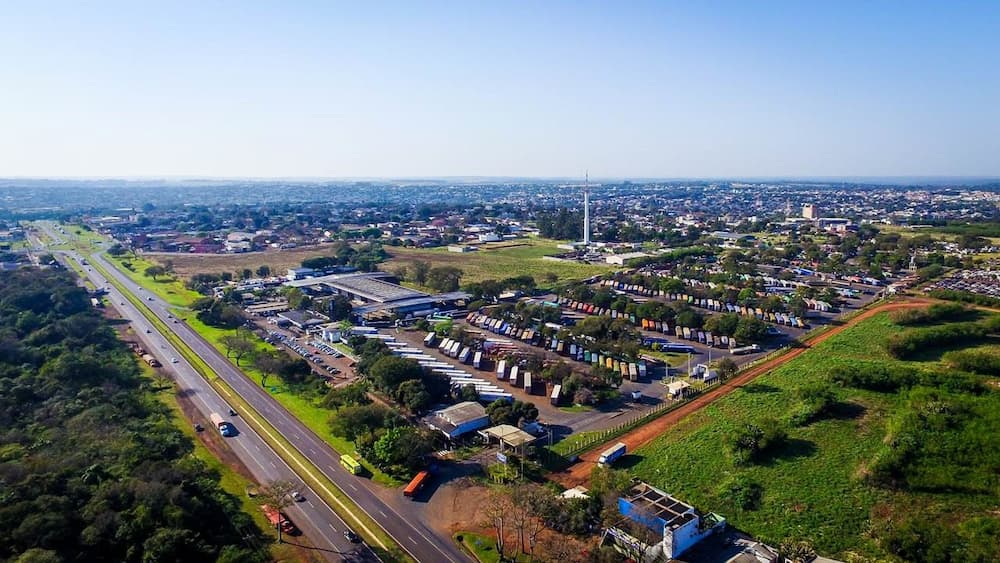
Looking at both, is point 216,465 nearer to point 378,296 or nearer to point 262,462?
point 262,462

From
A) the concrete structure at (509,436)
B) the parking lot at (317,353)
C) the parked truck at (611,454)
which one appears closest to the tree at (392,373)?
the parking lot at (317,353)

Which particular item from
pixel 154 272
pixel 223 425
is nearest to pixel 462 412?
pixel 223 425

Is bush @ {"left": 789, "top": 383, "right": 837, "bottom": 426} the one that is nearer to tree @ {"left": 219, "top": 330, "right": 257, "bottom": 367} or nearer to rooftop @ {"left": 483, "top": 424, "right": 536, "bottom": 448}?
rooftop @ {"left": 483, "top": 424, "right": 536, "bottom": 448}

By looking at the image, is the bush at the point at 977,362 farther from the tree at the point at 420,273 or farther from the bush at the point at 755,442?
the tree at the point at 420,273

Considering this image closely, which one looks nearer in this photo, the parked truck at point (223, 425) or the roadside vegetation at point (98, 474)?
the roadside vegetation at point (98, 474)

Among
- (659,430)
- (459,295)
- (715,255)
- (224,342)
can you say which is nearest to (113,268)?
(224,342)

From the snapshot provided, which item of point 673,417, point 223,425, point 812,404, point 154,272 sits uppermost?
point 154,272
